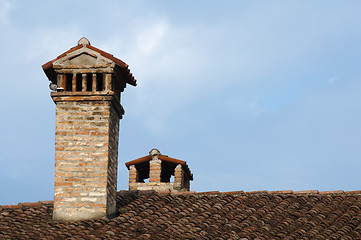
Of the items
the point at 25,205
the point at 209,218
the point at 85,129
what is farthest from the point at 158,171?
the point at 209,218

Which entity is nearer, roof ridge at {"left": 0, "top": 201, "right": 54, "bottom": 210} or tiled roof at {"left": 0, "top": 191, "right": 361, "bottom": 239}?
tiled roof at {"left": 0, "top": 191, "right": 361, "bottom": 239}

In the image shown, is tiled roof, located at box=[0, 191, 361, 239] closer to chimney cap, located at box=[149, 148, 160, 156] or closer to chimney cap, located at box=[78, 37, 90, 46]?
chimney cap, located at box=[78, 37, 90, 46]

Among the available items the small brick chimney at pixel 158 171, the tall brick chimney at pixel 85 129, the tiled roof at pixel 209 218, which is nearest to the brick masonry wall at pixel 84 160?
the tall brick chimney at pixel 85 129

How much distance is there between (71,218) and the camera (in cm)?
1155

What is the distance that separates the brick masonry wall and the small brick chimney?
262 inches

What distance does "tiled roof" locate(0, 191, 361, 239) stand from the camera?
36.0 ft

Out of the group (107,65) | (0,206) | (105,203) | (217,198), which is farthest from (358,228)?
(0,206)

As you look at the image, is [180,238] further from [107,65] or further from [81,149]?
[107,65]

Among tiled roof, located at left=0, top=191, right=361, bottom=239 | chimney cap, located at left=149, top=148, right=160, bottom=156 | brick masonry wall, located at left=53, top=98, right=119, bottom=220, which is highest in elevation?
chimney cap, located at left=149, top=148, right=160, bottom=156

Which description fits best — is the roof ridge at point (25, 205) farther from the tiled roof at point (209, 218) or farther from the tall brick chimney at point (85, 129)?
the tall brick chimney at point (85, 129)

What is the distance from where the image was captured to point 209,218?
11.7 m

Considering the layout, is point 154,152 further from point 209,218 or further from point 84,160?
point 209,218

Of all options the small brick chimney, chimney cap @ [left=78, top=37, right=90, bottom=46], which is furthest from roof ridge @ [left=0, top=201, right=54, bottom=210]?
the small brick chimney

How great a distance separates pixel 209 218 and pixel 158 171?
7316 millimetres
